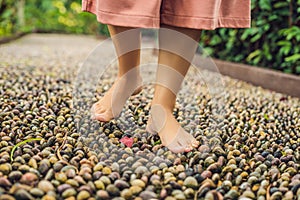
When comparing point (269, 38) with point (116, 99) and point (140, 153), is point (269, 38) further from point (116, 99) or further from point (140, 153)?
point (140, 153)

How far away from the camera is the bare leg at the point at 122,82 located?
1829 mm

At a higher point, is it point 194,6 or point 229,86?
point 194,6

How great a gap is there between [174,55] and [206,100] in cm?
105

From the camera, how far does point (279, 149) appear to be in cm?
178

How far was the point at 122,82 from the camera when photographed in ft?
6.33

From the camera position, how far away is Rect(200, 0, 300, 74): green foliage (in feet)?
10.7

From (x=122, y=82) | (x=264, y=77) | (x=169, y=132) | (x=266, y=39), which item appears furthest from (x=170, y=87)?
(x=266, y=39)

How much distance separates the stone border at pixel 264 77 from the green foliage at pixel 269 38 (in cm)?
12

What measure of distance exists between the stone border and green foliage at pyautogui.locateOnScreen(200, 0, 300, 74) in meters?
0.12

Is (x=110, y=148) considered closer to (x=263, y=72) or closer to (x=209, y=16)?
(x=209, y=16)

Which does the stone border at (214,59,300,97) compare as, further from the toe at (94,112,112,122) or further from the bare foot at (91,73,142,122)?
the toe at (94,112,112,122)

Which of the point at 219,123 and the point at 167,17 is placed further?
the point at 219,123


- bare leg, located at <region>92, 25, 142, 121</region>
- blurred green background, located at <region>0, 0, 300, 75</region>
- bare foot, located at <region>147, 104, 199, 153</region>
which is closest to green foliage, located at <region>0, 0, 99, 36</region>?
blurred green background, located at <region>0, 0, 300, 75</region>

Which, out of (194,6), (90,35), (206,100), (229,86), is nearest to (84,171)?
(194,6)
